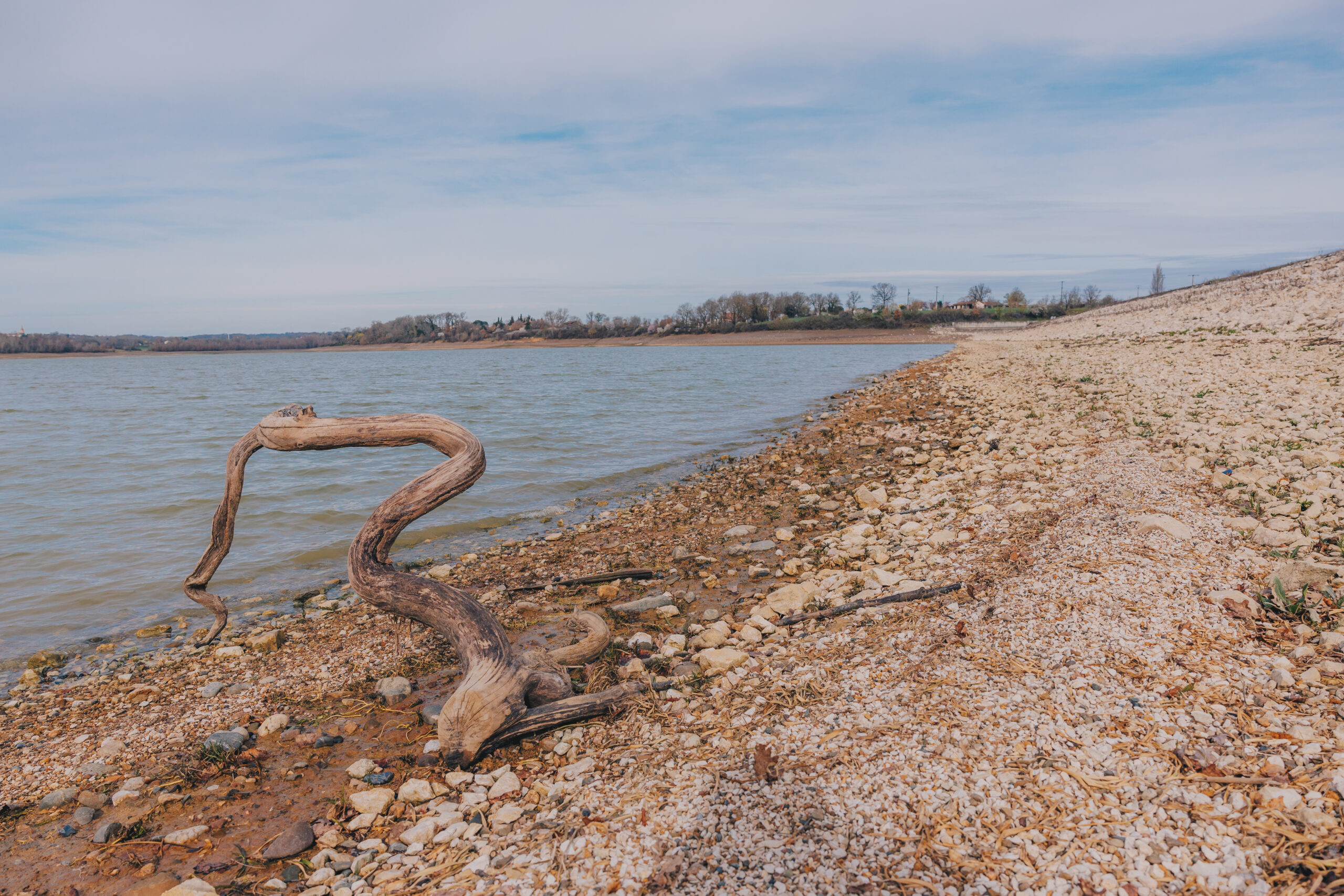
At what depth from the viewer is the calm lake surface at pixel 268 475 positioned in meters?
7.70

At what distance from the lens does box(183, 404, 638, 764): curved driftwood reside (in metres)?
3.69

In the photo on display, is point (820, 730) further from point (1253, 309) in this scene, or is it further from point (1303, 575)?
point (1253, 309)

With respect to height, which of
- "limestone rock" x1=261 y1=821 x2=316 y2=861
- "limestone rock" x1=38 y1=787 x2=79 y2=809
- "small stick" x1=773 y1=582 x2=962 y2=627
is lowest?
"limestone rock" x1=38 y1=787 x2=79 y2=809

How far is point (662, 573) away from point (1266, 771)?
488 cm

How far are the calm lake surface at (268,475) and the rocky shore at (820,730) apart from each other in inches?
74.0

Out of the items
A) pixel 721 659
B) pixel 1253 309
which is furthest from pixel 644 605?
pixel 1253 309

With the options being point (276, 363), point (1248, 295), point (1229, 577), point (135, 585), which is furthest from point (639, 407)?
point (276, 363)

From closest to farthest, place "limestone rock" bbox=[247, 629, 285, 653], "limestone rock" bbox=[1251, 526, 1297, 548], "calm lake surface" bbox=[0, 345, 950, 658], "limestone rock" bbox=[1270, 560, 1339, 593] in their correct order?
"limestone rock" bbox=[1270, 560, 1339, 593]
"limestone rock" bbox=[1251, 526, 1297, 548]
"limestone rock" bbox=[247, 629, 285, 653]
"calm lake surface" bbox=[0, 345, 950, 658]

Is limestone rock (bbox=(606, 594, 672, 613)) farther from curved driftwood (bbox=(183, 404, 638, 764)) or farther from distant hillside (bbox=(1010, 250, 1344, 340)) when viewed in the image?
distant hillside (bbox=(1010, 250, 1344, 340))

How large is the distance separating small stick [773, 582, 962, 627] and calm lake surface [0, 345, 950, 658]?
203 inches

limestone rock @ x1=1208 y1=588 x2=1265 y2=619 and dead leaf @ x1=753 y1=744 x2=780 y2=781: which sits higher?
limestone rock @ x1=1208 y1=588 x2=1265 y2=619

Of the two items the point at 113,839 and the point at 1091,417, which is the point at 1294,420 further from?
the point at 113,839

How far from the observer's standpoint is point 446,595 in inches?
168

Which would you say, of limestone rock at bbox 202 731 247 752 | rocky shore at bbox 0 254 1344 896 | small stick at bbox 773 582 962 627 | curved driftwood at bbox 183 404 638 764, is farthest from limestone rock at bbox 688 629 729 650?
limestone rock at bbox 202 731 247 752
